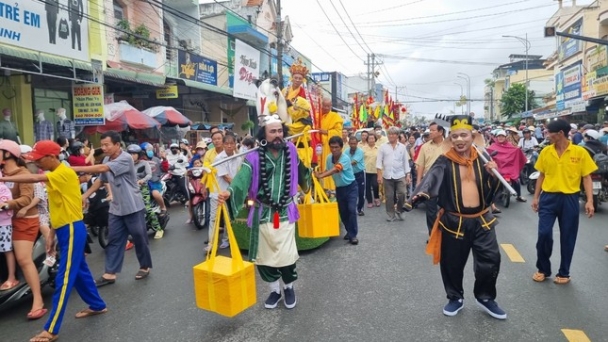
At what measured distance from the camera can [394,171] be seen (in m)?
8.66

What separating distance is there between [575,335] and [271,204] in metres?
2.67

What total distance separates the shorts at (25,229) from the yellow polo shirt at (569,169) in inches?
205

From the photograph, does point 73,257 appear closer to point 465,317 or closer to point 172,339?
point 172,339

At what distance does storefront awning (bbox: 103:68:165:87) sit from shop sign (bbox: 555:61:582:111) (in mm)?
24053

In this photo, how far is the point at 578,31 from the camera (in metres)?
Answer: 31.6

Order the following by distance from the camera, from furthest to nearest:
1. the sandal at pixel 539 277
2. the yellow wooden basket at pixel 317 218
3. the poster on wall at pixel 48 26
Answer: the poster on wall at pixel 48 26 < the yellow wooden basket at pixel 317 218 < the sandal at pixel 539 277

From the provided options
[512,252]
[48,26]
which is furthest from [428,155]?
[48,26]

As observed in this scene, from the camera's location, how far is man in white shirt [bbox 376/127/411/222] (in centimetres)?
866

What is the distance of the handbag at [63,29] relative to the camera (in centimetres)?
975

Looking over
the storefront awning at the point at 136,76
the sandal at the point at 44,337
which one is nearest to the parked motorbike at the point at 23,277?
the sandal at the point at 44,337

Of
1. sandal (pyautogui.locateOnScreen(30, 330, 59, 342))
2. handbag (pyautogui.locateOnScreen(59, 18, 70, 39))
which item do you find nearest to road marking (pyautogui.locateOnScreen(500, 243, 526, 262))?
sandal (pyautogui.locateOnScreen(30, 330, 59, 342))

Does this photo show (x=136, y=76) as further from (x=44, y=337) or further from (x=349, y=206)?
(x=44, y=337)

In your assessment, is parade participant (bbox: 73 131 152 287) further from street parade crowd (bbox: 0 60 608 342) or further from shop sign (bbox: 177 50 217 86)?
shop sign (bbox: 177 50 217 86)

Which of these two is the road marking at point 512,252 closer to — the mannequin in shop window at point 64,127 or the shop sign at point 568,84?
the mannequin in shop window at point 64,127
